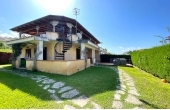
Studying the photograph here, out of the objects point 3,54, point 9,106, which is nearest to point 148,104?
point 9,106

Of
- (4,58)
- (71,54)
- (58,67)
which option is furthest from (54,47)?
(4,58)

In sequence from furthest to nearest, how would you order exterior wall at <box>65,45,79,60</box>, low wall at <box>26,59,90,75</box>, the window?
the window → exterior wall at <box>65,45,79,60</box> → low wall at <box>26,59,90,75</box>

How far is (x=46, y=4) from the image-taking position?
10742 millimetres

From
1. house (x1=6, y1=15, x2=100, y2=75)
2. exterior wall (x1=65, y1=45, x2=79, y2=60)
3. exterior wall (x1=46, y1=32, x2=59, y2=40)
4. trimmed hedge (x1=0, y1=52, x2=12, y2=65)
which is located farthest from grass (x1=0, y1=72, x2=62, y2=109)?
trimmed hedge (x1=0, y1=52, x2=12, y2=65)

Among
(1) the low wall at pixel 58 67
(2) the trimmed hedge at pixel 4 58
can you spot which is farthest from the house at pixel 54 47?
(2) the trimmed hedge at pixel 4 58

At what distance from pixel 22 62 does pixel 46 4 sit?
295 inches

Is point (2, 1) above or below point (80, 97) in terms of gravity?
above

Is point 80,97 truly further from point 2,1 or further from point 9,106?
point 2,1

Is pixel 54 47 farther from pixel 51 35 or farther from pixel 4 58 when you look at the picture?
pixel 4 58

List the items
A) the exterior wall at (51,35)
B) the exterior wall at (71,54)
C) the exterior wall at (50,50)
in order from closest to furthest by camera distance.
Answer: the exterior wall at (51,35), the exterior wall at (50,50), the exterior wall at (71,54)

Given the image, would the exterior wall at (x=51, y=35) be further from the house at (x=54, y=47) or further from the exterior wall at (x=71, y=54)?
the exterior wall at (x=71, y=54)

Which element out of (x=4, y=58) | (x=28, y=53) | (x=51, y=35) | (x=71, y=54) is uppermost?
(x=51, y=35)

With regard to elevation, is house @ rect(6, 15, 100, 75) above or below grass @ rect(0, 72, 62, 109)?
above

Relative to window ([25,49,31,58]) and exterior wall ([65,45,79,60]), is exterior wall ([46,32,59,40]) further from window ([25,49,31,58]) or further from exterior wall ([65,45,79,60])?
window ([25,49,31,58])
